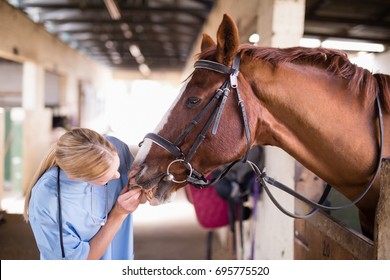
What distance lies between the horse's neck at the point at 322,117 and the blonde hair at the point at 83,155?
604mm

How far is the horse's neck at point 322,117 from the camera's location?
1193 millimetres

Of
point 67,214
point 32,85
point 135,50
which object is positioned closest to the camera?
point 67,214

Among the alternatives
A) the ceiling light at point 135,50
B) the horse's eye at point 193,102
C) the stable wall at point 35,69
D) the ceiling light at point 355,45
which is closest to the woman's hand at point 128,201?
the horse's eye at point 193,102

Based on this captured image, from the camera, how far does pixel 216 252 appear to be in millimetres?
3854

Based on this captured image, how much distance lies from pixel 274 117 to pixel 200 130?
292mm

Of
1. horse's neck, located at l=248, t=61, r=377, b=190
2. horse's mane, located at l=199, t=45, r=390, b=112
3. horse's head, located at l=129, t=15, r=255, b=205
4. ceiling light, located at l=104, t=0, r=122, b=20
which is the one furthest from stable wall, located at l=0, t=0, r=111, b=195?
horse's neck, located at l=248, t=61, r=377, b=190

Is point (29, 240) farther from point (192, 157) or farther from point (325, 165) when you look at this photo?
point (325, 165)

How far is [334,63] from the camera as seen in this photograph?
4.01 ft

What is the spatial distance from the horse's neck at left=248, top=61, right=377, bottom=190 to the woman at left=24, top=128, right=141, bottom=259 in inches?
24.2

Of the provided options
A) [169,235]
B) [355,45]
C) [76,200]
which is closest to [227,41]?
[76,200]

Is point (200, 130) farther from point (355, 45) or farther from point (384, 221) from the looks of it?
point (355, 45)

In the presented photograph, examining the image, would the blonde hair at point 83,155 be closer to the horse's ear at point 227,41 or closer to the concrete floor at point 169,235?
the horse's ear at point 227,41

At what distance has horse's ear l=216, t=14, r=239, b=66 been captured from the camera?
116 cm

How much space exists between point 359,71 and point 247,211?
170 cm
